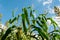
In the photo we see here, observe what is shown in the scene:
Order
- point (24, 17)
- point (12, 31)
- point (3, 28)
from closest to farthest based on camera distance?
point (24, 17)
point (12, 31)
point (3, 28)

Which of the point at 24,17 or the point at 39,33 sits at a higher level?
the point at 24,17

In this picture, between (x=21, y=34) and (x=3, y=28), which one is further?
(x=3, y=28)

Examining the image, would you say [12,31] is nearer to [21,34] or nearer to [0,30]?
[21,34]

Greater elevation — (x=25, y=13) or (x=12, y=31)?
(x=25, y=13)

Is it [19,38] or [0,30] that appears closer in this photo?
[19,38]

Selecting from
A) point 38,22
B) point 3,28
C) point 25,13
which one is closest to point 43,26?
point 38,22

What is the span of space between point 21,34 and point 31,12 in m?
0.38

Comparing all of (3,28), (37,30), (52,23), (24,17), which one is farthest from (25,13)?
(3,28)

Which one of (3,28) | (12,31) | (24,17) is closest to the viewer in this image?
(24,17)

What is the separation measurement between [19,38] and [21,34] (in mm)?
61

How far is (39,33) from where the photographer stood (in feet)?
7.99

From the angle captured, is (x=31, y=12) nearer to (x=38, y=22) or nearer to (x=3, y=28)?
(x=38, y=22)

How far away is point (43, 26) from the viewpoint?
259 cm

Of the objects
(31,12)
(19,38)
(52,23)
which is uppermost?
(31,12)
